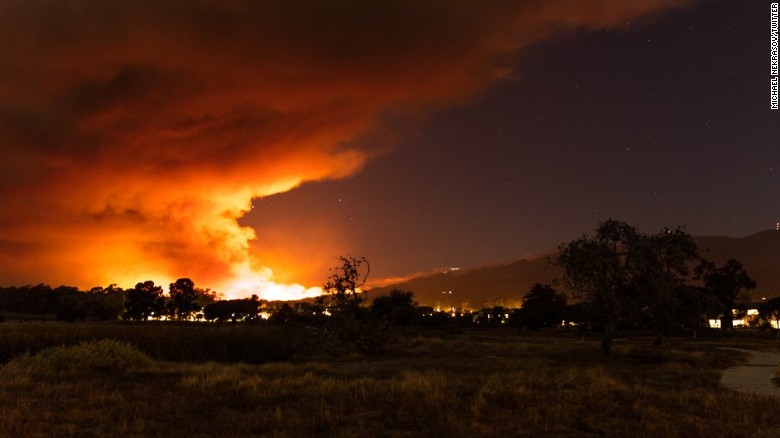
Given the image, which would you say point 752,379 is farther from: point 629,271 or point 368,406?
point 368,406

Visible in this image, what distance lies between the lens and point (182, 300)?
177750 mm

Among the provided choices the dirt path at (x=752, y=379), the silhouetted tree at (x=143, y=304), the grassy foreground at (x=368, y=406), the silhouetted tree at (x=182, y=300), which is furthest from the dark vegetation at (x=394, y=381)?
the silhouetted tree at (x=182, y=300)

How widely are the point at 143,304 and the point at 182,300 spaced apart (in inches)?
592

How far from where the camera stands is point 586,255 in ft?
105

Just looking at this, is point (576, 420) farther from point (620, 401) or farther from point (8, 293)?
point (8, 293)

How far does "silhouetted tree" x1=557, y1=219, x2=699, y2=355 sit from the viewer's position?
31719mm

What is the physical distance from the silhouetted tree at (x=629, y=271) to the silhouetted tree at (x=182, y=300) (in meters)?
164

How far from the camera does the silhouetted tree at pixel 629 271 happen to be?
31.7 meters

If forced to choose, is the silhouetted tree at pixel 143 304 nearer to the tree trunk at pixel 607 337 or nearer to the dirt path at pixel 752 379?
the tree trunk at pixel 607 337

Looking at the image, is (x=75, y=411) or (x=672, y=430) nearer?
(x=672, y=430)

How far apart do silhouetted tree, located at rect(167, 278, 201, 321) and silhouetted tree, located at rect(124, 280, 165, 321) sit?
150 inches

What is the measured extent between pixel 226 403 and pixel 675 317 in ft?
94.8

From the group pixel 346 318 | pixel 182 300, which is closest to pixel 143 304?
pixel 182 300

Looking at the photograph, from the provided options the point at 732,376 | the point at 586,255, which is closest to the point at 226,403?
the point at 732,376
